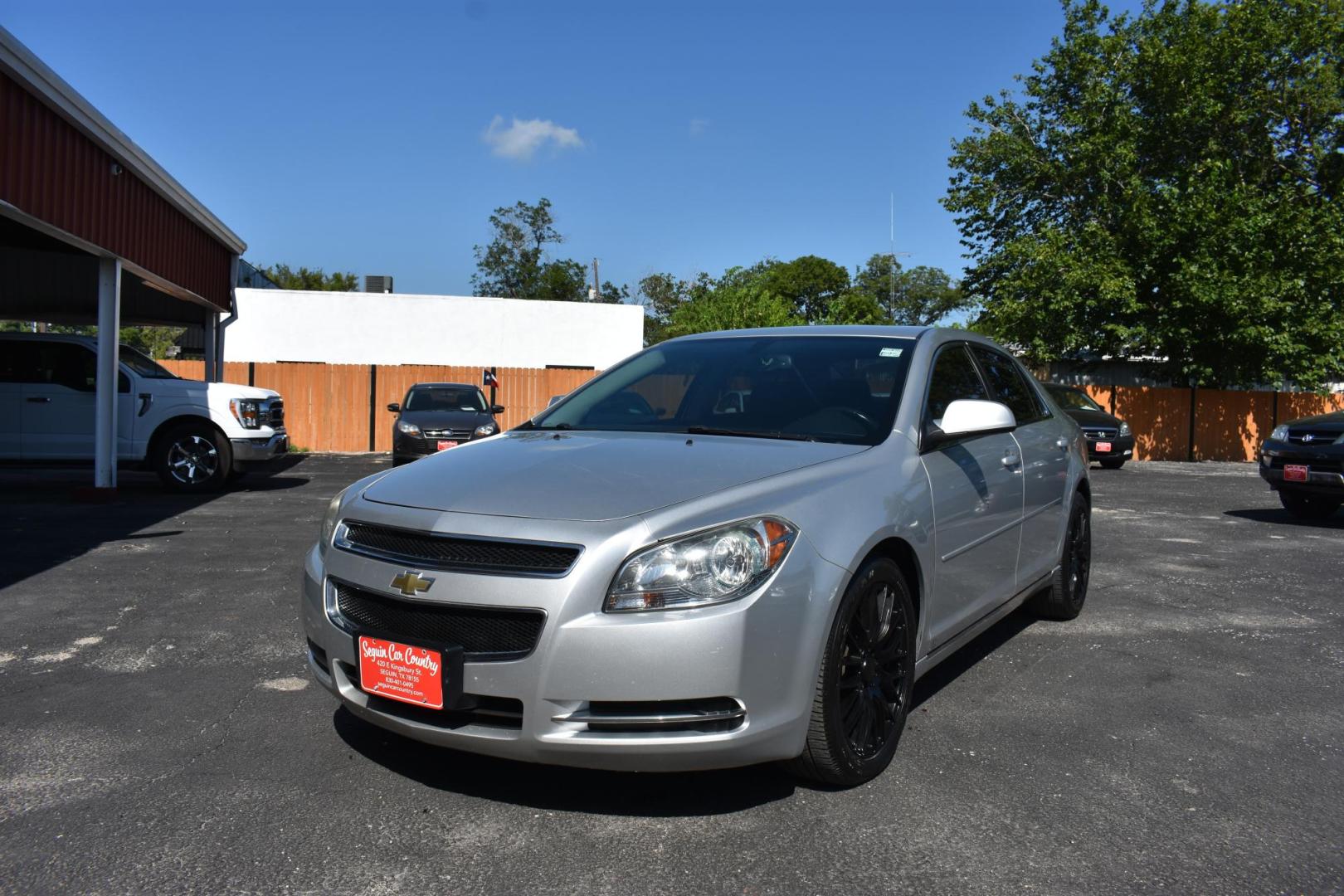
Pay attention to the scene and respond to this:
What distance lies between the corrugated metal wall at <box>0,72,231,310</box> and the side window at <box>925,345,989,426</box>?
8.72 metres

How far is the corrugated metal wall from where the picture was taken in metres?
9.38

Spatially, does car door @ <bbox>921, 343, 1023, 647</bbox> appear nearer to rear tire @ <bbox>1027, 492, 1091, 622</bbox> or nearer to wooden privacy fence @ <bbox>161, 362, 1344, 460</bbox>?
rear tire @ <bbox>1027, 492, 1091, 622</bbox>

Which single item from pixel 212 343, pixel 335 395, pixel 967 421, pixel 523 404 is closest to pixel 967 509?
pixel 967 421

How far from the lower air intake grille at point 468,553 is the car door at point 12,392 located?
1113 cm

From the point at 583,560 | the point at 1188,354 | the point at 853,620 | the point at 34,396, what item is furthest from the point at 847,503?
the point at 1188,354

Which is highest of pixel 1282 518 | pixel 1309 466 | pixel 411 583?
pixel 1309 466

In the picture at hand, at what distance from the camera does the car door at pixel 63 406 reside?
12062mm

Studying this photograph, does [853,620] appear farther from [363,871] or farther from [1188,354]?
[1188,354]

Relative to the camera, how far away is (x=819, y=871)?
2.72 m

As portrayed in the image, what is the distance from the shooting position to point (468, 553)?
2918 mm

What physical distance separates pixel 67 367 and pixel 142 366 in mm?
812

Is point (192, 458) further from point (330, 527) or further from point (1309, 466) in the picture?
point (1309, 466)

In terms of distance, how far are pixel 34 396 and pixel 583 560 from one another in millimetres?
11870

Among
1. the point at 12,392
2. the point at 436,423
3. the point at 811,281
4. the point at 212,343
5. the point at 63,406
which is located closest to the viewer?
the point at 12,392
